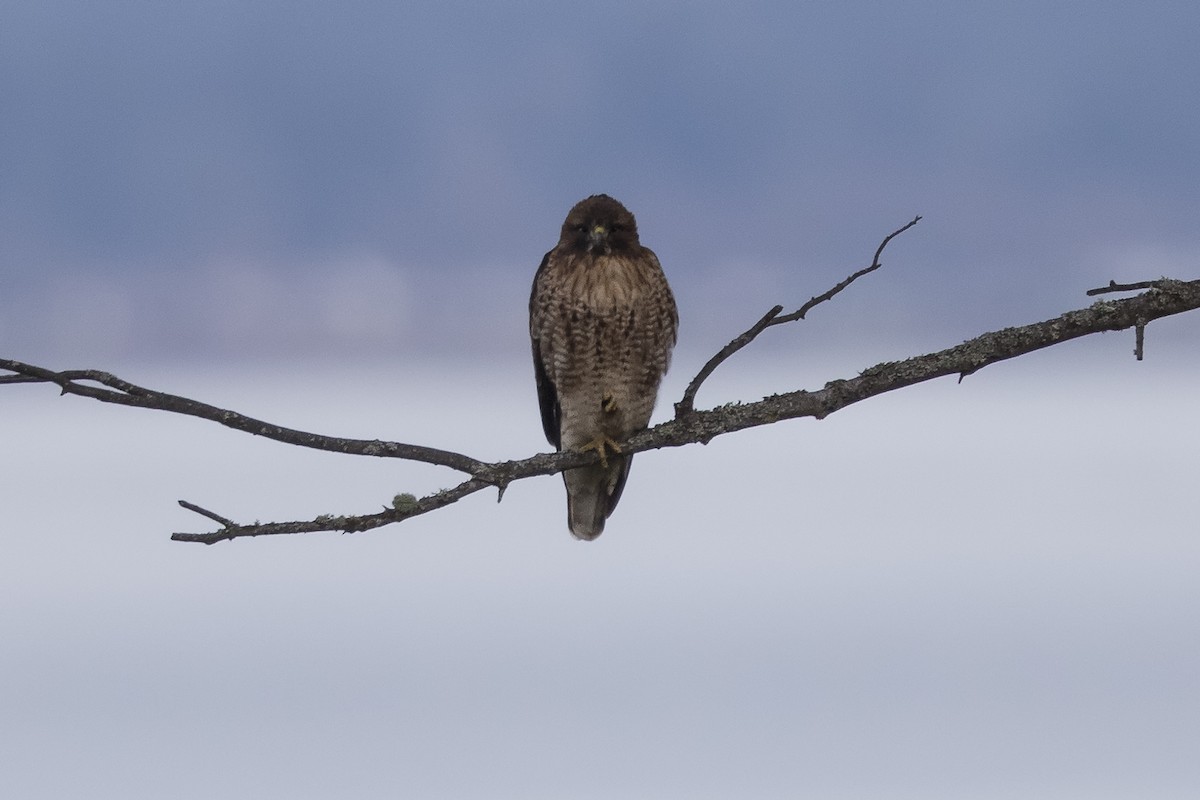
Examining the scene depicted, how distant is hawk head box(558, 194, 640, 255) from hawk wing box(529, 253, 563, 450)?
325mm

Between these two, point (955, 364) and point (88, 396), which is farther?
point (955, 364)

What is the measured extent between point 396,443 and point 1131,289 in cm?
333

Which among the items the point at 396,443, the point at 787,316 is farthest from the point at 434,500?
the point at 787,316

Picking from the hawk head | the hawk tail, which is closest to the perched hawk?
the hawk head

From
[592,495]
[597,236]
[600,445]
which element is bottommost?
[592,495]

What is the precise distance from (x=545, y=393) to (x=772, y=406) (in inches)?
98.3

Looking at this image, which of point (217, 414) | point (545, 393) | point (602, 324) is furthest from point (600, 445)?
point (217, 414)

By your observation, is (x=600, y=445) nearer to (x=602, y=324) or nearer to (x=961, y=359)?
(x=602, y=324)

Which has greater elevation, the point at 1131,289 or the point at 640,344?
the point at 640,344

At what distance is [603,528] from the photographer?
8.39 meters

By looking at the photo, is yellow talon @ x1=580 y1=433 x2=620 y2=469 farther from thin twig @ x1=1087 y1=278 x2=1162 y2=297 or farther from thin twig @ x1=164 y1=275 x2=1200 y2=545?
thin twig @ x1=1087 y1=278 x2=1162 y2=297

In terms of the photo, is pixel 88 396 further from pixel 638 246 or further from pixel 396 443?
pixel 638 246

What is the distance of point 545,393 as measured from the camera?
797 centimetres

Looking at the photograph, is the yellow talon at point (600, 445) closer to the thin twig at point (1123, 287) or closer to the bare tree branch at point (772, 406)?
the bare tree branch at point (772, 406)
